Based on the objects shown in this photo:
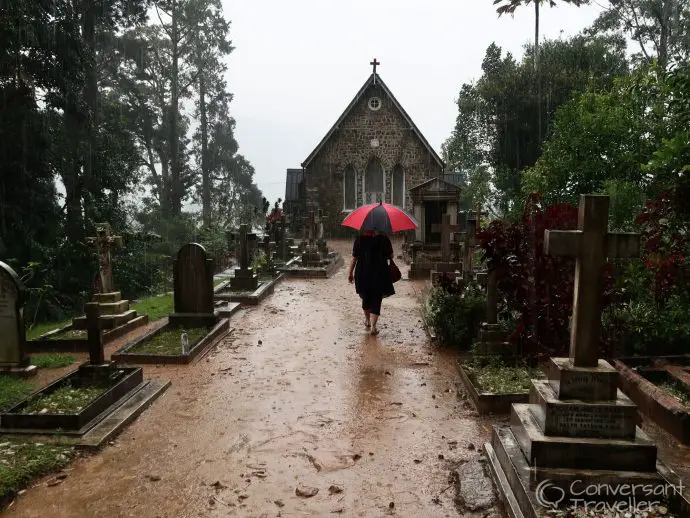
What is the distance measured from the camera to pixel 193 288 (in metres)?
9.23

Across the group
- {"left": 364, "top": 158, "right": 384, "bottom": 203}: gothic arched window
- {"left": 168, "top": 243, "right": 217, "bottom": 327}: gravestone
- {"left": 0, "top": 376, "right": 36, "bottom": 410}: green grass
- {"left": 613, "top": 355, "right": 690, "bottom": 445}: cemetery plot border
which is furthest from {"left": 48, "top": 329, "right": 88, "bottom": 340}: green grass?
{"left": 364, "top": 158, "right": 384, "bottom": 203}: gothic arched window

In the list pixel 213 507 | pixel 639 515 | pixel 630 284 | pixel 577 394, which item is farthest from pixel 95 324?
pixel 630 284

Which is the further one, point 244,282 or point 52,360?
point 244,282

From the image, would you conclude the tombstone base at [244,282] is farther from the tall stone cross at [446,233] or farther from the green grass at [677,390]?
the green grass at [677,390]

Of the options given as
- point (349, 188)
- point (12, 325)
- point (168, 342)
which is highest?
point (349, 188)

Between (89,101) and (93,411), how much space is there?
61.2 ft

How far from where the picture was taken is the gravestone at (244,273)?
510 inches

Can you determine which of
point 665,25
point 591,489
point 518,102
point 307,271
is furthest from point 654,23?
point 591,489

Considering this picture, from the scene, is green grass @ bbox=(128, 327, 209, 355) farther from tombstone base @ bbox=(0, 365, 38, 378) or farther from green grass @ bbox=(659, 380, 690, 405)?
green grass @ bbox=(659, 380, 690, 405)

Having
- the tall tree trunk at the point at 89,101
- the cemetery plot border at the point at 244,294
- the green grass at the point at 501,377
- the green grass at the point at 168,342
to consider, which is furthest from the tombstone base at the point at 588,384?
the tall tree trunk at the point at 89,101

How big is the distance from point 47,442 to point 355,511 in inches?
118

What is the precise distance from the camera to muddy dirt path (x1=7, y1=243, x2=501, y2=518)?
396 centimetres

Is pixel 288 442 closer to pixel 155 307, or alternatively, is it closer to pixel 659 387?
pixel 659 387

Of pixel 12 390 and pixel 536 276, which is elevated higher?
pixel 536 276
